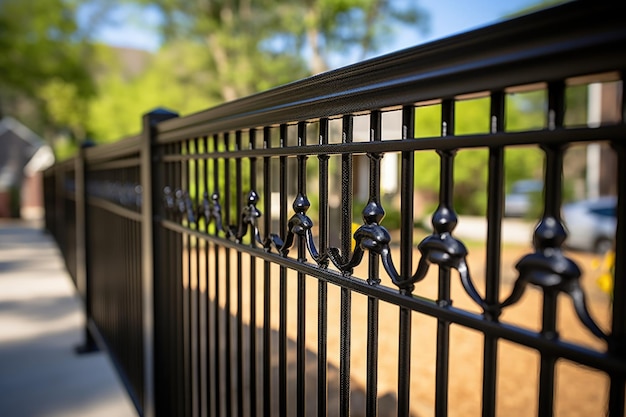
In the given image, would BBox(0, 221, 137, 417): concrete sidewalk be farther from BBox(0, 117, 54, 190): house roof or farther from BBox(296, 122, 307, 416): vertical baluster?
BBox(0, 117, 54, 190): house roof

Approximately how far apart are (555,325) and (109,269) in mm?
3665

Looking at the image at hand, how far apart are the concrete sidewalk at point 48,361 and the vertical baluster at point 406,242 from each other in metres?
2.82

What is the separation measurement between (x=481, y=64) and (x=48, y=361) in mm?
4469

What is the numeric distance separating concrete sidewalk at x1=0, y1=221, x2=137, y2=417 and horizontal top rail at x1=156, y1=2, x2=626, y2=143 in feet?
9.64

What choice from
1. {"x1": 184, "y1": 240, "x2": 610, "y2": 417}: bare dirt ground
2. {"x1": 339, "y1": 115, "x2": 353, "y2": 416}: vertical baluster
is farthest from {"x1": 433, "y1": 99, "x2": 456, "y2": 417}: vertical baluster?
{"x1": 184, "y1": 240, "x2": 610, "y2": 417}: bare dirt ground

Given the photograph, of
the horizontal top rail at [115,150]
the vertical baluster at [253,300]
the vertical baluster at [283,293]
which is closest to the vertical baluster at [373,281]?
the vertical baluster at [283,293]

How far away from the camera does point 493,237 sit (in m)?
0.84

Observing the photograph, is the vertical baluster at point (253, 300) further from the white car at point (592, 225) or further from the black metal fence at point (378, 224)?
the white car at point (592, 225)

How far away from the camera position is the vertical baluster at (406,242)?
3.22ft

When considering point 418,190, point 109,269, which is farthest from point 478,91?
point 418,190

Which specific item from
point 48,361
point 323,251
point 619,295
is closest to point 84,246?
point 48,361

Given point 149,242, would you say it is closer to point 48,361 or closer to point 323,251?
point 323,251

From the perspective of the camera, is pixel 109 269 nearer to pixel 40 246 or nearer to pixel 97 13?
pixel 40 246

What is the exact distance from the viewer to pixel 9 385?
3791 millimetres
